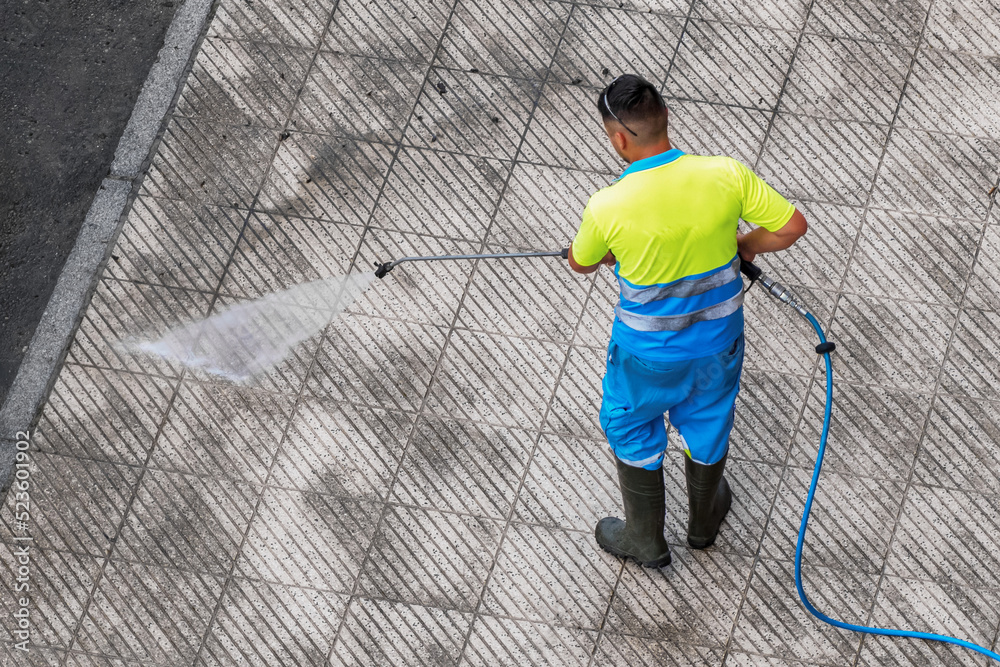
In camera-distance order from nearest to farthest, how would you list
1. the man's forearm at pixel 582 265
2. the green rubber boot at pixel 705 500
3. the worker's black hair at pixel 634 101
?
the worker's black hair at pixel 634 101
the man's forearm at pixel 582 265
the green rubber boot at pixel 705 500

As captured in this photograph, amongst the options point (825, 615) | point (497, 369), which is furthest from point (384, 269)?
point (825, 615)

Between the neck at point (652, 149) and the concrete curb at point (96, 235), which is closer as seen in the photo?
the neck at point (652, 149)

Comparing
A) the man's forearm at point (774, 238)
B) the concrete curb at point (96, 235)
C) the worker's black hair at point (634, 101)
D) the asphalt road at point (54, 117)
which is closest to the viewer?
the worker's black hair at point (634, 101)

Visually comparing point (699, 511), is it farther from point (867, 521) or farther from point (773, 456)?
point (867, 521)

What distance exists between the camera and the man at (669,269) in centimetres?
317

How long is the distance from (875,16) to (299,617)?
448 centimetres

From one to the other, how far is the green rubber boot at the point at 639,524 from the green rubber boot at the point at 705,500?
14 centimetres

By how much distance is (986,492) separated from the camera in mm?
4309

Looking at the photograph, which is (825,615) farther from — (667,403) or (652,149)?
(652,149)

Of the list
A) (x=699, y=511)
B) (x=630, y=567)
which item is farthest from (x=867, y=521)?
(x=630, y=567)

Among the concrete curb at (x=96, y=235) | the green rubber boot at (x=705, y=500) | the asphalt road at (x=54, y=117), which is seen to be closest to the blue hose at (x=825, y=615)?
the green rubber boot at (x=705, y=500)

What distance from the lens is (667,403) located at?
3.62 meters

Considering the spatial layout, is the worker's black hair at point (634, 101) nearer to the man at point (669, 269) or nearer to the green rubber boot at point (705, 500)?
the man at point (669, 269)

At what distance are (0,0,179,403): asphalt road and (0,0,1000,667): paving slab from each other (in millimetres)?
405
